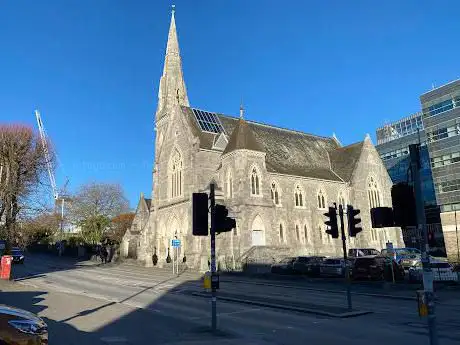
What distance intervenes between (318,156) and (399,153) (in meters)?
40.6

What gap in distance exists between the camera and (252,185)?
4088 cm

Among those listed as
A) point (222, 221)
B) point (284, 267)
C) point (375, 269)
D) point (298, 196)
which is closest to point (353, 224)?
point (222, 221)

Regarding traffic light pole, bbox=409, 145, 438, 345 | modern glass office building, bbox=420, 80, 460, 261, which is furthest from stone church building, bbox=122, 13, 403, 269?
traffic light pole, bbox=409, 145, 438, 345

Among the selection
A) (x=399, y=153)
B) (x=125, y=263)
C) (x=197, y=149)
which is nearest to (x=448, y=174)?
(x=399, y=153)

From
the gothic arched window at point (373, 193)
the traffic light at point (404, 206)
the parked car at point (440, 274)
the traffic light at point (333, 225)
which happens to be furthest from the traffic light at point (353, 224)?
the gothic arched window at point (373, 193)

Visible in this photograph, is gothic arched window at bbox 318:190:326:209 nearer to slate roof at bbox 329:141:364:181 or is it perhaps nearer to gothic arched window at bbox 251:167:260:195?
slate roof at bbox 329:141:364:181

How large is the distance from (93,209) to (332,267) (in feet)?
153

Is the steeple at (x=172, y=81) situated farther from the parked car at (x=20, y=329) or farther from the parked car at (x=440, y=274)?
the parked car at (x=20, y=329)

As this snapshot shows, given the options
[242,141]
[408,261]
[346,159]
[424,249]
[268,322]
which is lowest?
[268,322]

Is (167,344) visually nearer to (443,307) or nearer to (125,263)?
(443,307)

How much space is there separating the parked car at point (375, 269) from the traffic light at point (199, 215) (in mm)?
18333

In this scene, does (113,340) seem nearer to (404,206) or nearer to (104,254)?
(404,206)

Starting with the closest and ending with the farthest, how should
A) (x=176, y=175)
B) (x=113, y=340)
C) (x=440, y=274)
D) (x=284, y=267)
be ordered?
(x=113, y=340)
(x=440, y=274)
(x=284, y=267)
(x=176, y=175)

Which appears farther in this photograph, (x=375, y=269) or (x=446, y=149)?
(x=446, y=149)
